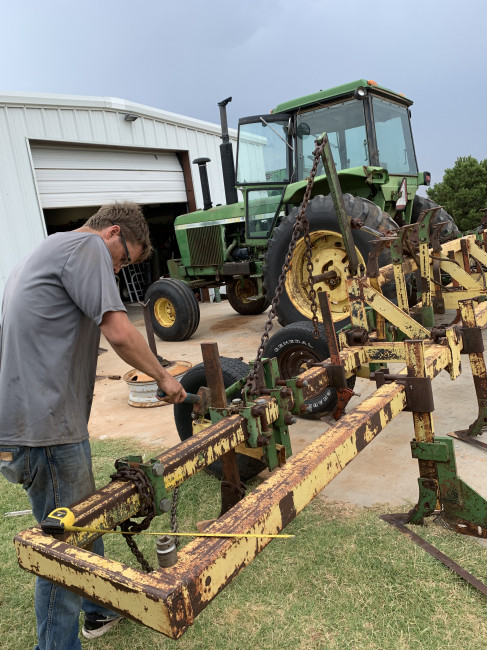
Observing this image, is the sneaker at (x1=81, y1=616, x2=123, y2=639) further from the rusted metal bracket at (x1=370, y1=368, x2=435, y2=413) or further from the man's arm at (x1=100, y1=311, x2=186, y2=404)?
the rusted metal bracket at (x1=370, y1=368, x2=435, y2=413)

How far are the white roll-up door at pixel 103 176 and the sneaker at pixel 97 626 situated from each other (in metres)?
7.84

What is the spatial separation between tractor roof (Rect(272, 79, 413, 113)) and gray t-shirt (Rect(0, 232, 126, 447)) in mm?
5108

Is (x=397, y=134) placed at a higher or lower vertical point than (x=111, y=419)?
higher

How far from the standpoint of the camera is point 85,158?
31.4 ft

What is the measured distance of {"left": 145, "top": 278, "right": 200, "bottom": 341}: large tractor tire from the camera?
25.6 feet

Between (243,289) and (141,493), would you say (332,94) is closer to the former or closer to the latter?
(243,289)

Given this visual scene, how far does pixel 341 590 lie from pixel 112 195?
910 centimetres

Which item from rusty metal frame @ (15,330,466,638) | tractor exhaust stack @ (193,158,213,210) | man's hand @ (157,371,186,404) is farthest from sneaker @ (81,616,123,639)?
tractor exhaust stack @ (193,158,213,210)

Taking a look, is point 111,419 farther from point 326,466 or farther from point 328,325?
point 326,466

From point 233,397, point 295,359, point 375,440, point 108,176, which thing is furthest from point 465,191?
point 233,397

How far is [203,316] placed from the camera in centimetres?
1020

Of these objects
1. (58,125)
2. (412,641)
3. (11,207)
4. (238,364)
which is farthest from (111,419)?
(58,125)

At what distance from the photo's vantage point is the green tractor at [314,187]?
18.4 feet

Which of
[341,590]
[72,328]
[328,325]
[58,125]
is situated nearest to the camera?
[72,328]
